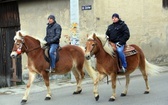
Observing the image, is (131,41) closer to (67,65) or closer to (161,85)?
(161,85)

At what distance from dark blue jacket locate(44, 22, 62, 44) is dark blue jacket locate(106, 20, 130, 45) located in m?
1.50

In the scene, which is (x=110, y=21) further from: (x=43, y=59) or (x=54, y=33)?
(x=43, y=59)

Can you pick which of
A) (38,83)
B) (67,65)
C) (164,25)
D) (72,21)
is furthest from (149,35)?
(67,65)

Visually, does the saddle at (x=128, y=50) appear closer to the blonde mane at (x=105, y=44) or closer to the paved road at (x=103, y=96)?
the blonde mane at (x=105, y=44)

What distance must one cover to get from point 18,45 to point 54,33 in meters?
1.15

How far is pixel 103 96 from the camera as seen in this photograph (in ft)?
30.4

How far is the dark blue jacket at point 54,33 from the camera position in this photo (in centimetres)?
923

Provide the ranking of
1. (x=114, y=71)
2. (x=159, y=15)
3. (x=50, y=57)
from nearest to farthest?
(x=114, y=71) < (x=50, y=57) < (x=159, y=15)

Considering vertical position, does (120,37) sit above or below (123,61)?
above

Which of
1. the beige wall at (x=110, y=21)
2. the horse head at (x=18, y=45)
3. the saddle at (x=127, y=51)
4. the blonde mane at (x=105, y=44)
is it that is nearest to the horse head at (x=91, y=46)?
the blonde mane at (x=105, y=44)

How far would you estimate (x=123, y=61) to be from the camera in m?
8.70

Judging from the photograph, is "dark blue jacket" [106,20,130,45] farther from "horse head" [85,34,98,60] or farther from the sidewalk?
the sidewalk

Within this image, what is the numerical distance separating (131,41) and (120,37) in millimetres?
5951

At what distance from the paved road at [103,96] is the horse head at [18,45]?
1.42m
